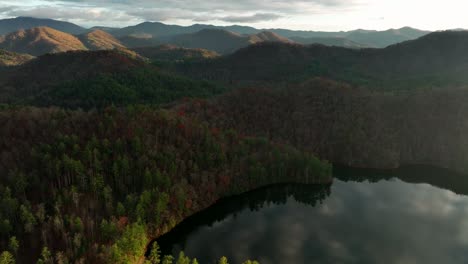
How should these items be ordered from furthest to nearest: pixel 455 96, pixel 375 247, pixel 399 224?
pixel 455 96
pixel 399 224
pixel 375 247

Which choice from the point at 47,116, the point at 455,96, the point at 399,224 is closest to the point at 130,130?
the point at 47,116

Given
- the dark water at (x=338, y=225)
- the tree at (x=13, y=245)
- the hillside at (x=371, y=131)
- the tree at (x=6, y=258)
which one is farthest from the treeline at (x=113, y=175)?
the hillside at (x=371, y=131)

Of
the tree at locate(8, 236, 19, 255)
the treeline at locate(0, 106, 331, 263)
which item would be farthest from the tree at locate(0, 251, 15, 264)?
the treeline at locate(0, 106, 331, 263)

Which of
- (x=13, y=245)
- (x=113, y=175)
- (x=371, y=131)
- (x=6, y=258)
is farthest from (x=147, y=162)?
(x=371, y=131)

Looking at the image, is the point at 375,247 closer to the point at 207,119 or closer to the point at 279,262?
the point at 279,262

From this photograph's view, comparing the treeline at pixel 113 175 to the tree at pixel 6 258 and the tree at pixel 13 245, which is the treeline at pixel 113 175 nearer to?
the tree at pixel 13 245

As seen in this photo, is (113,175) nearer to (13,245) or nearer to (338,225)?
(13,245)
